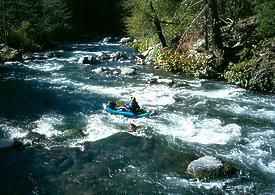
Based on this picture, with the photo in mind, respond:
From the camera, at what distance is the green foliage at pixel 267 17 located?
65.6 feet

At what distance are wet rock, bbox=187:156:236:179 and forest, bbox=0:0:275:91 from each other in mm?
10103

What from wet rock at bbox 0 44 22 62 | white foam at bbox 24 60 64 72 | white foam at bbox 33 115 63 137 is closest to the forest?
wet rock at bbox 0 44 22 62

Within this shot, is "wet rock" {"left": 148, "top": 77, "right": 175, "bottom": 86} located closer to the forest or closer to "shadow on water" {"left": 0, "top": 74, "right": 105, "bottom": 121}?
the forest

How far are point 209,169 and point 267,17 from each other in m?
11.8

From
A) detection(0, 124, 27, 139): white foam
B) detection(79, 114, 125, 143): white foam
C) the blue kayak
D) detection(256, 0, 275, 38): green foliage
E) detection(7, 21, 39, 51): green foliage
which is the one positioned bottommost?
detection(0, 124, 27, 139): white foam

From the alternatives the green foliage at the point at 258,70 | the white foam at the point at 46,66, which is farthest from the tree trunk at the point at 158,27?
the green foliage at the point at 258,70

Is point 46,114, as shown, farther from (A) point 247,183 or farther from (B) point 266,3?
(B) point 266,3

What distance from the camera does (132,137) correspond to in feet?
49.2

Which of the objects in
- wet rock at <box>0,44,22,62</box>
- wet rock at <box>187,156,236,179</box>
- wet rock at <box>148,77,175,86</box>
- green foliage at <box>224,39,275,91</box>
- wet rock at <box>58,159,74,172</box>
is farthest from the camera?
wet rock at <box>0,44,22,62</box>

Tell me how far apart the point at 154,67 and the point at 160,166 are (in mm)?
16500

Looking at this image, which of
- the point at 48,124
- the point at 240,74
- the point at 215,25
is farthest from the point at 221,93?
the point at 48,124

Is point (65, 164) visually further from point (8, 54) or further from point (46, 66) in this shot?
point (8, 54)

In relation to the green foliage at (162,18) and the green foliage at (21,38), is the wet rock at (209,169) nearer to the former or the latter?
the green foliage at (162,18)

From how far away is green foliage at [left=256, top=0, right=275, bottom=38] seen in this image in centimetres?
1998
